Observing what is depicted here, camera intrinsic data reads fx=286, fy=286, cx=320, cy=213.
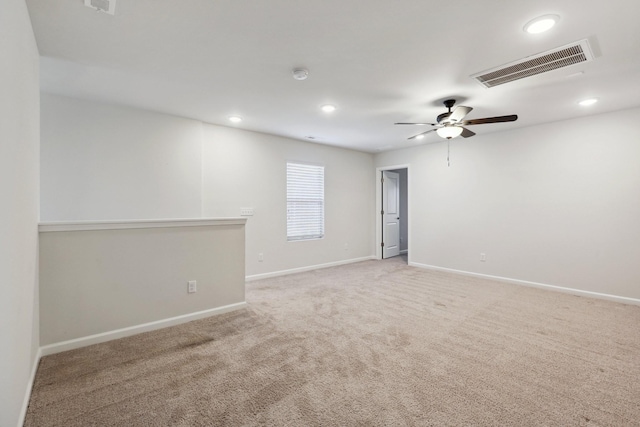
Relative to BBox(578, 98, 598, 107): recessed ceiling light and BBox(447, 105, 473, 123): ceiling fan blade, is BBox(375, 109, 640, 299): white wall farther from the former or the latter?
BBox(447, 105, 473, 123): ceiling fan blade

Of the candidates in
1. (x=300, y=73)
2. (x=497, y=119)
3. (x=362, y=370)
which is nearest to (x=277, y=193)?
(x=300, y=73)

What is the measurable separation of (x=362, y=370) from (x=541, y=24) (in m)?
2.79

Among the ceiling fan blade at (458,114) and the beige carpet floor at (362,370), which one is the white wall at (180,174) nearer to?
the beige carpet floor at (362,370)

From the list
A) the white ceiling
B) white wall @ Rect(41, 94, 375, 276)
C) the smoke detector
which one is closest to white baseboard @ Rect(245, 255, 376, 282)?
white wall @ Rect(41, 94, 375, 276)

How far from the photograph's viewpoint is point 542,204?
14.5 ft

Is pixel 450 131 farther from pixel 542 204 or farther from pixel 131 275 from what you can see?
pixel 131 275

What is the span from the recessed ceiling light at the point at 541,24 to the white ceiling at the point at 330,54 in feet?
0.15

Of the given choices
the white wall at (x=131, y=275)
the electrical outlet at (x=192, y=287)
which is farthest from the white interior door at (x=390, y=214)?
the electrical outlet at (x=192, y=287)

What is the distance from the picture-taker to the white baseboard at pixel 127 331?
2.40 meters

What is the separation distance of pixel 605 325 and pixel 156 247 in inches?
187

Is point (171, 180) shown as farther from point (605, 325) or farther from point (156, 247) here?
point (605, 325)

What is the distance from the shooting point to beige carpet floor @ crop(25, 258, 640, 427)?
1.70 meters

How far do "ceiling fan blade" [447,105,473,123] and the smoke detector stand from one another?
3.40 metres

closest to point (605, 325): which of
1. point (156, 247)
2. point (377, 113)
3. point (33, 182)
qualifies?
point (377, 113)
